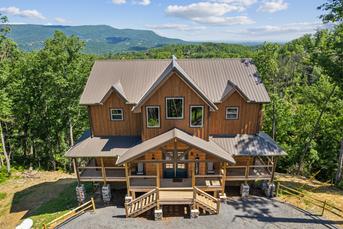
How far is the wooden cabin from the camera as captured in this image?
1664cm

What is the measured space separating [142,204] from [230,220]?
5.75m

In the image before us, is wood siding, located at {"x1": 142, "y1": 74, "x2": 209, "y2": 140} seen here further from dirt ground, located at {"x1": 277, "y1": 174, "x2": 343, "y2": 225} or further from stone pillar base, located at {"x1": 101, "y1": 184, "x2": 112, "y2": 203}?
dirt ground, located at {"x1": 277, "y1": 174, "x2": 343, "y2": 225}

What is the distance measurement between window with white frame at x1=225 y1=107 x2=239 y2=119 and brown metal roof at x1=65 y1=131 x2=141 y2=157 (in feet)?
22.9

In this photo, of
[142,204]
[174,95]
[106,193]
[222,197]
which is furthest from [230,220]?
[174,95]

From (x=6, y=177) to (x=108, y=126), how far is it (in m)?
14.6

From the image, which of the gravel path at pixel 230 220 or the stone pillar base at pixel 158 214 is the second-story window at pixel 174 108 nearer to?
the stone pillar base at pixel 158 214

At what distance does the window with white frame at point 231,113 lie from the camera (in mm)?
18756

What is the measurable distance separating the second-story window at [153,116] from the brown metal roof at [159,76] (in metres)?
1.82

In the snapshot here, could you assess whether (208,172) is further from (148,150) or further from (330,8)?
(330,8)

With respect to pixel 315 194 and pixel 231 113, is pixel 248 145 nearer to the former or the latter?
pixel 231 113

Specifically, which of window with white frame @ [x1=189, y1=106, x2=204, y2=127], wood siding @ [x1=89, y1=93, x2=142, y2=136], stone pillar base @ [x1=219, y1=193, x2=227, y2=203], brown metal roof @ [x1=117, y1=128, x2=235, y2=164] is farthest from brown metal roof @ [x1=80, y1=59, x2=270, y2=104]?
stone pillar base @ [x1=219, y1=193, x2=227, y2=203]

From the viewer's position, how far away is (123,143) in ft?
61.4

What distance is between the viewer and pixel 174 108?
17531 millimetres

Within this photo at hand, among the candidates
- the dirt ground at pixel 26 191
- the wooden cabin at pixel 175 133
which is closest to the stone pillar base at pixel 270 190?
the wooden cabin at pixel 175 133
